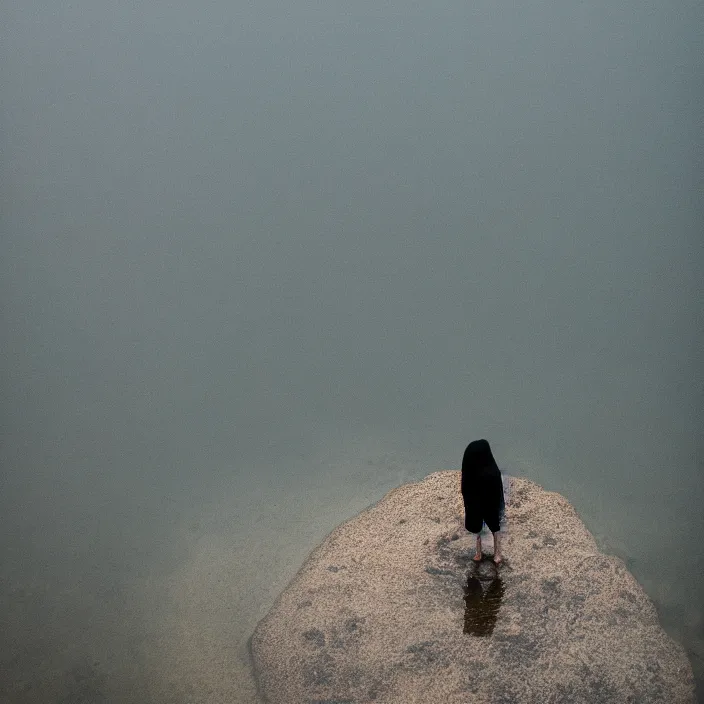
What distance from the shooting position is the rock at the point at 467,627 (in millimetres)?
2768

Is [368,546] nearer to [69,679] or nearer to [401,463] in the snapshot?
[401,463]

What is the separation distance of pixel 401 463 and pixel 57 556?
2618mm

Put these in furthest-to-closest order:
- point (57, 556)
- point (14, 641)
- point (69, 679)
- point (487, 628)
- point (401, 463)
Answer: point (401, 463), point (57, 556), point (14, 641), point (69, 679), point (487, 628)

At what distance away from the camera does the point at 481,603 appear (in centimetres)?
312

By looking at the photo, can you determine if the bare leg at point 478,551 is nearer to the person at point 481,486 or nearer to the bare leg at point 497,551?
the bare leg at point 497,551

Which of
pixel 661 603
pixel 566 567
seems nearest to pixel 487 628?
pixel 566 567

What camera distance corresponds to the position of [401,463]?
5.04 meters

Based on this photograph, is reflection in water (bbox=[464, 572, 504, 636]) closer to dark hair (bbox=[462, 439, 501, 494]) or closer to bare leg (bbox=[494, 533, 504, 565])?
bare leg (bbox=[494, 533, 504, 565])

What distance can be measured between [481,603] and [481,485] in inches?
23.3

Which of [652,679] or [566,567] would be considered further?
[566,567]

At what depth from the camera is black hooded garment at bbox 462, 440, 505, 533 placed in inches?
122

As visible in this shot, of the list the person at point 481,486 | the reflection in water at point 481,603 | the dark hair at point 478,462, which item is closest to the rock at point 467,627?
the reflection in water at point 481,603

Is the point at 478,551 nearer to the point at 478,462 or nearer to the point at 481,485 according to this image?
the point at 481,485

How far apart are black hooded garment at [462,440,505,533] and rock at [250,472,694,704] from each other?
371 mm
